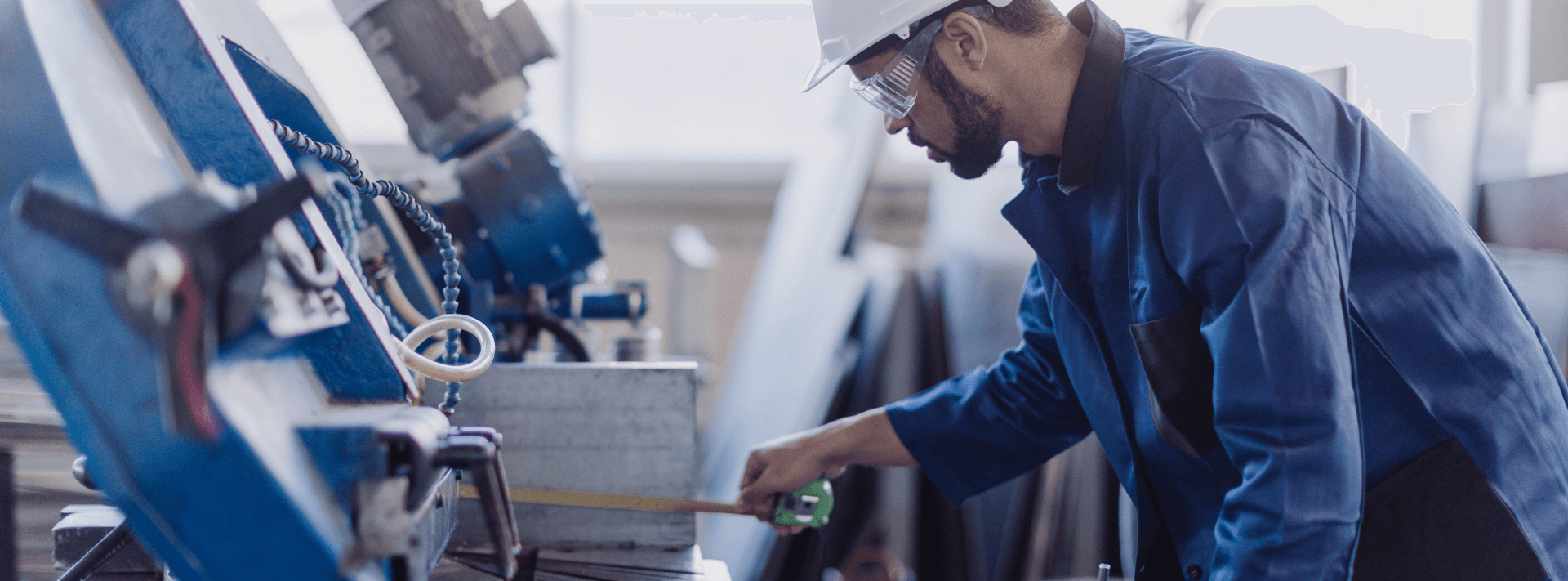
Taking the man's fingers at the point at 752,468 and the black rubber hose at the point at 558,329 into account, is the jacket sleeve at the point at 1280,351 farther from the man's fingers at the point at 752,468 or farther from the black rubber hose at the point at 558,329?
the black rubber hose at the point at 558,329

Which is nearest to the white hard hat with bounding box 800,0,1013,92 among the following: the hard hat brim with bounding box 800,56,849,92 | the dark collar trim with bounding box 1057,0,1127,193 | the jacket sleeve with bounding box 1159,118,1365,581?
the hard hat brim with bounding box 800,56,849,92

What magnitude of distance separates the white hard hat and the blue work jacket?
0.18m

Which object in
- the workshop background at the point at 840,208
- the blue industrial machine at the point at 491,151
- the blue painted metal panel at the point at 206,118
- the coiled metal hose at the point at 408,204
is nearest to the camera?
the blue painted metal panel at the point at 206,118

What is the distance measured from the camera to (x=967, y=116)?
0.97 meters

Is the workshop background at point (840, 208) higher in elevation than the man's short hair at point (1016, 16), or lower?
lower

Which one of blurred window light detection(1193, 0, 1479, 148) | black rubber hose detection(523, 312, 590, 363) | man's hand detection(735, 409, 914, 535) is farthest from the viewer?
blurred window light detection(1193, 0, 1479, 148)

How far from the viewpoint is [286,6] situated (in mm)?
3316

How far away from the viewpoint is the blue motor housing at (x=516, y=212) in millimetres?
1406

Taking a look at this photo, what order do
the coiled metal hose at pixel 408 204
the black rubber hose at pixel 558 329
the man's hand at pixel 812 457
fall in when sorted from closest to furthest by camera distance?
the coiled metal hose at pixel 408 204 < the man's hand at pixel 812 457 < the black rubber hose at pixel 558 329

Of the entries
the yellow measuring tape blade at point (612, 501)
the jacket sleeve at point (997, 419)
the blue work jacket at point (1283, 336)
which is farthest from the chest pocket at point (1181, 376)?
the yellow measuring tape blade at point (612, 501)

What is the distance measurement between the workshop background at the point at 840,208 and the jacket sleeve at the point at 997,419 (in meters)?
0.32

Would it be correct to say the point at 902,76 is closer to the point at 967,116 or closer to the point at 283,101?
the point at 967,116

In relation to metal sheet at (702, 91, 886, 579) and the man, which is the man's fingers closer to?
the man

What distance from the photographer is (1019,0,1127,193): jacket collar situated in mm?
896
